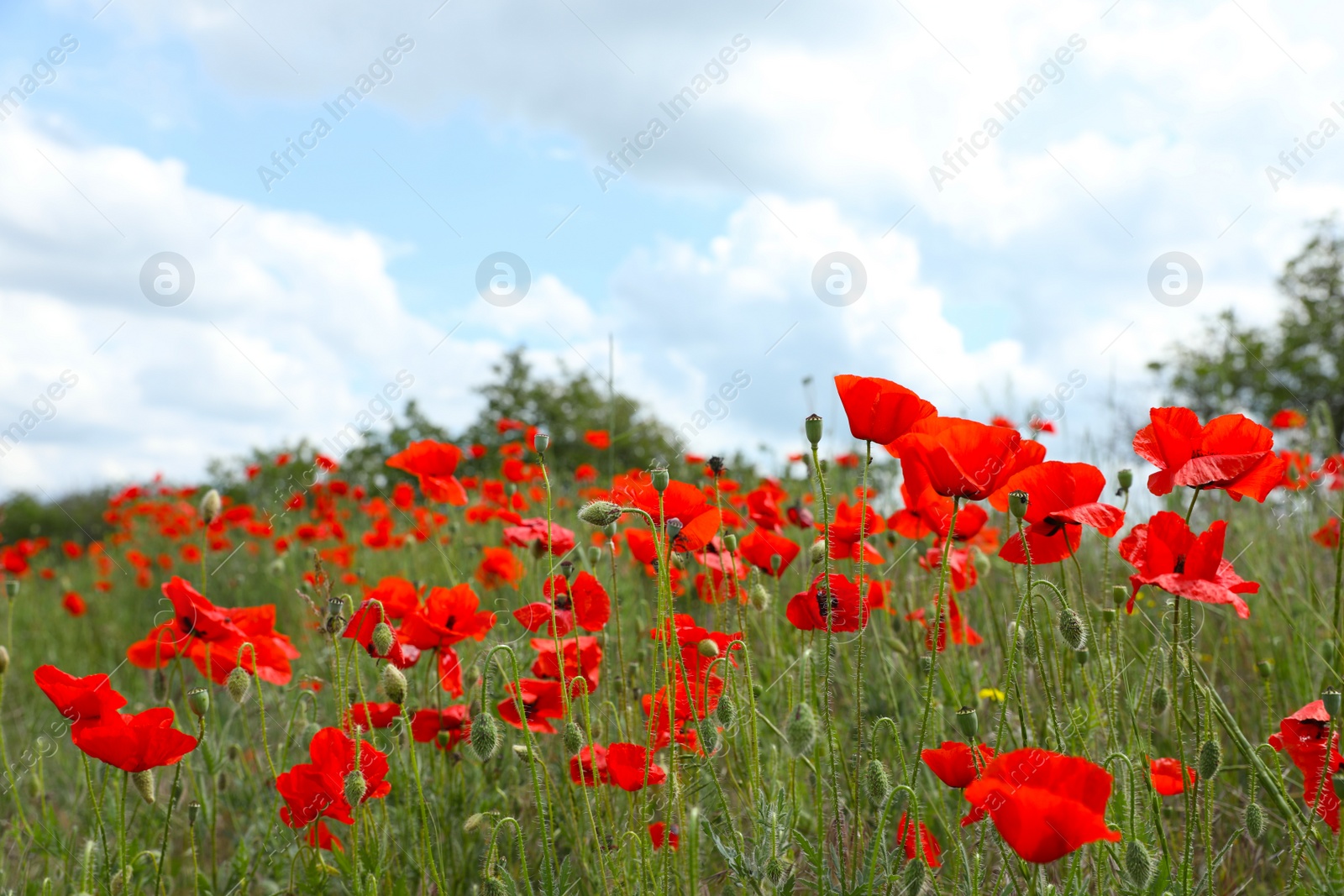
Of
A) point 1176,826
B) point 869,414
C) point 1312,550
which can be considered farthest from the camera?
point 1312,550

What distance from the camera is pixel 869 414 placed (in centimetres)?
138

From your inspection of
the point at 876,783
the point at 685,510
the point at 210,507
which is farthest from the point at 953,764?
the point at 210,507

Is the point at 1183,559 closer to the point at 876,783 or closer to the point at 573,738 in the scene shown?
the point at 876,783

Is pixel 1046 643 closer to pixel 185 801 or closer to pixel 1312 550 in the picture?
pixel 185 801

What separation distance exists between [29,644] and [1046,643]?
21.6 feet

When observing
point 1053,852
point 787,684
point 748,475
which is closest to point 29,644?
point 748,475

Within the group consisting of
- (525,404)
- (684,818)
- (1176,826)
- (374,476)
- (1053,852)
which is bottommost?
(1176,826)

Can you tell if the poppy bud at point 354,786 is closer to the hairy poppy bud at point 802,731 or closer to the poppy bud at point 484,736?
the poppy bud at point 484,736

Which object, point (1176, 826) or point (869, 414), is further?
point (1176, 826)

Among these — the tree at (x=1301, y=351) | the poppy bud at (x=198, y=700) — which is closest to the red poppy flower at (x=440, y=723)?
the poppy bud at (x=198, y=700)

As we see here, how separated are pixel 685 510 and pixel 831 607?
335 millimetres

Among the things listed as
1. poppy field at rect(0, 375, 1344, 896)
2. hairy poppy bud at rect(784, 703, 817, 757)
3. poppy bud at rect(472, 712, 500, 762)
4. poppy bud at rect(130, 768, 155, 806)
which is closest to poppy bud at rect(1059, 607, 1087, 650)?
poppy field at rect(0, 375, 1344, 896)

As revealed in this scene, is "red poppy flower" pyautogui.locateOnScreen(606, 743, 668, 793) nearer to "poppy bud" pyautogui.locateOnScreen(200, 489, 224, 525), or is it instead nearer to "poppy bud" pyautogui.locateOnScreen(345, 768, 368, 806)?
"poppy bud" pyautogui.locateOnScreen(345, 768, 368, 806)

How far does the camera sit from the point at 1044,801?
968 millimetres
